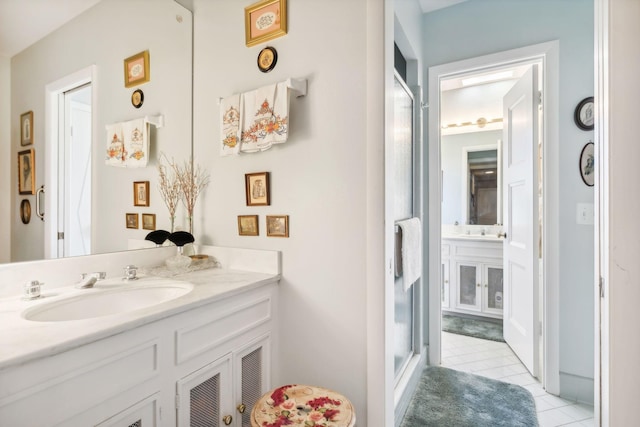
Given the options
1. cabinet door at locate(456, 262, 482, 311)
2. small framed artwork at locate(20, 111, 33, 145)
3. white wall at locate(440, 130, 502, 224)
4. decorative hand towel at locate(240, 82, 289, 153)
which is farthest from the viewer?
white wall at locate(440, 130, 502, 224)

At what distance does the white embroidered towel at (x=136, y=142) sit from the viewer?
150 cm

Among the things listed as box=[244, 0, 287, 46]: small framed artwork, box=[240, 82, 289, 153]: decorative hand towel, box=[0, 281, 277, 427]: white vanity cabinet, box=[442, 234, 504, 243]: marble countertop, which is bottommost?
box=[0, 281, 277, 427]: white vanity cabinet

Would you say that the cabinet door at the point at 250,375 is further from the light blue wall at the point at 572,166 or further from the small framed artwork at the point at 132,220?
the light blue wall at the point at 572,166

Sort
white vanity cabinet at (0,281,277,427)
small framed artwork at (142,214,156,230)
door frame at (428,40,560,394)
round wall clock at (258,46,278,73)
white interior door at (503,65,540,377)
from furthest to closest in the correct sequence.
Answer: white interior door at (503,65,540,377) < door frame at (428,40,560,394) < small framed artwork at (142,214,156,230) < round wall clock at (258,46,278,73) < white vanity cabinet at (0,281,277,427)

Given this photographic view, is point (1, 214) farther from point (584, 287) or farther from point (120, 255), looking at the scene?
point (584, 287)

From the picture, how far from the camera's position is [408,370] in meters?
2.00

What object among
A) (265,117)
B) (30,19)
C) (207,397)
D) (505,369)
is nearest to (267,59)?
(265,117)

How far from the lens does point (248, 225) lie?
1.57 metres

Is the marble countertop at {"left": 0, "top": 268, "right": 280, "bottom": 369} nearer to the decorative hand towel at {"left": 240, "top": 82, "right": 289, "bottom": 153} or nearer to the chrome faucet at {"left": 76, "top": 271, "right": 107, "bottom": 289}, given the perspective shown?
the chrome faucet at {"left": 76, "top": 271, "right": 107, "bottom": 289}

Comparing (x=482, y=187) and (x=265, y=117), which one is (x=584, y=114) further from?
(x=265, y=117)

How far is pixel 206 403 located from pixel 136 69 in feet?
5.16

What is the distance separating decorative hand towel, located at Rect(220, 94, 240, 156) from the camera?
1.53 m
